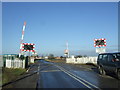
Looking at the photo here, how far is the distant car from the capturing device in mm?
13234

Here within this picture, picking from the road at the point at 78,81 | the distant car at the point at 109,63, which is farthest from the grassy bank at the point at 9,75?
the distant car at the point at 109,63

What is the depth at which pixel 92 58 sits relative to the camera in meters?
38.1

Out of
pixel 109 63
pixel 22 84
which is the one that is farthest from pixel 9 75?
pixel 109 63

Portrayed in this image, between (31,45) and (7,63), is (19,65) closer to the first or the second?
(7,63)

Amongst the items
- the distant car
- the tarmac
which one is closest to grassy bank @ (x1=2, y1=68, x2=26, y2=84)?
the tarmac

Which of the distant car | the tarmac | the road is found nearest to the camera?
the tarmac

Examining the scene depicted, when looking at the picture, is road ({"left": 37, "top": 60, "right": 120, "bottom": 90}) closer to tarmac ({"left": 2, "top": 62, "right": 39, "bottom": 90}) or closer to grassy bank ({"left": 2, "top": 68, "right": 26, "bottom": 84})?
tarmac ({"left": 2, "top": 62, "right": 39, "bottom": 90})

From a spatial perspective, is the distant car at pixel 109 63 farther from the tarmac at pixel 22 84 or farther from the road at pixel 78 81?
the tarmac at pixel 22 84

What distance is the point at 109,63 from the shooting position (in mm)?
14539

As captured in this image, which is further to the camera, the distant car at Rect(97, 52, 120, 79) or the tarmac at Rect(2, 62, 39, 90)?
the distant car at Rect(97, 52, 120, 79)

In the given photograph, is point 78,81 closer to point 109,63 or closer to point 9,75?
point 109,63

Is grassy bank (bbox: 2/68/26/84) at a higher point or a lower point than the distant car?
lower

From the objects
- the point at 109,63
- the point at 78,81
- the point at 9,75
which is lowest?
the point at 9,75

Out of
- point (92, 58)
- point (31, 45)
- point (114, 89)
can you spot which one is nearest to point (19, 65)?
point (31, 45)
